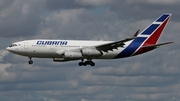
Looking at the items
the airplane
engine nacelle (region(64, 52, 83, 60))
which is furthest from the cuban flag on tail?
engine nacelle (region(64, 52, 83, 60))

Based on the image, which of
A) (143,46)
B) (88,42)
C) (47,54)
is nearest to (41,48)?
(47,54)

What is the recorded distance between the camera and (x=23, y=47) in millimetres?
116625

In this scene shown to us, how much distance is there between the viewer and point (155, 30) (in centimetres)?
12900

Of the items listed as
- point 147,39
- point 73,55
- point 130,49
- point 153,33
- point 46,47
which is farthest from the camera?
point 153,33

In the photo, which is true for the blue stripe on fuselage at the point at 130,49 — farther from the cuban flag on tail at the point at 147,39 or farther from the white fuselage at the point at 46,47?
the white fuselage at the point at 46,47

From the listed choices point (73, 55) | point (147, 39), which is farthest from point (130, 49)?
point (73, 55)

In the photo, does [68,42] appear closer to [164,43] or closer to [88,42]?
[88,42]

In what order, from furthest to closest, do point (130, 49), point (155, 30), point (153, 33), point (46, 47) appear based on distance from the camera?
point (155, 30)
point (153, 33)
point (130, 49)
point (46, 47)

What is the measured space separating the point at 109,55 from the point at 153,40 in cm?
1179

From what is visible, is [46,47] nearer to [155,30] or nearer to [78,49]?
[78,49]

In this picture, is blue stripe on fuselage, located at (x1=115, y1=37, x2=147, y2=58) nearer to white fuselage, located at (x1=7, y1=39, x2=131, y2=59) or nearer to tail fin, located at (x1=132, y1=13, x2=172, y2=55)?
tail fin, located at (x1=132, y1=13, x2=172, y2=55)

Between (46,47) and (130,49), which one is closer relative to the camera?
(46,47)

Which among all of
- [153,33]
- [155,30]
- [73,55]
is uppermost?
[155,30]

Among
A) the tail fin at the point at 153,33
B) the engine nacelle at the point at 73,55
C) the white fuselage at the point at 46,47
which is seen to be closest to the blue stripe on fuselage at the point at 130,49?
the tail fin at the point at 153,33
